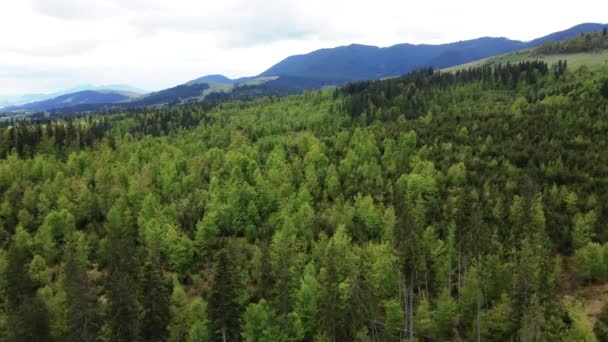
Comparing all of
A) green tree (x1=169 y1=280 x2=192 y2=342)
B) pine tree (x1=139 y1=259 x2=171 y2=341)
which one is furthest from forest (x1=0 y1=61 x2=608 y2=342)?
green tree (x1=169 y1=280 x2=192 y2=342)

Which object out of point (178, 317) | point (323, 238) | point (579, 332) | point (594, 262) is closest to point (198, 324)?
point (178, 317)

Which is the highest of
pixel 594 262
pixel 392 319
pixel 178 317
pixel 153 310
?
pixel 153 310

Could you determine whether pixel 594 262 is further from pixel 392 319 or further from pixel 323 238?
pixel 323 238

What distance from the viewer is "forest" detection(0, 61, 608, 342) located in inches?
2062

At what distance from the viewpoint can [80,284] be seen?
45.1m

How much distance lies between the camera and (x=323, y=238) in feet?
249

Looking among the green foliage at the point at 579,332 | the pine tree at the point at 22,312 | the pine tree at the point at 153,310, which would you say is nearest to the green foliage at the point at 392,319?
the green foliage at the point at 579,332

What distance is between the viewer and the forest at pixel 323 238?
52.4m

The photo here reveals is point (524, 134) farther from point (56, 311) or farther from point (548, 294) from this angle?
point (56, 311)

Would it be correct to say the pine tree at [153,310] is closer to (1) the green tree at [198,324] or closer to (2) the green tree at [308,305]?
(1) the green tree at [198,324]

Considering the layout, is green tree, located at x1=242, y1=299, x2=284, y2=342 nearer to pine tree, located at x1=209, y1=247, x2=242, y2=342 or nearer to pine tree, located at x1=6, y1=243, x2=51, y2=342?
pine tree, located at x1=209, y1=247, x2=242, y2=342

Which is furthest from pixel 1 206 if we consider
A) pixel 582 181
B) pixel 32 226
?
pixel 582 181

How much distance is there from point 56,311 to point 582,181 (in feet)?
351

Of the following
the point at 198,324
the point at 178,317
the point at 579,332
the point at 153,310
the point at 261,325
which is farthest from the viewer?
the point at 178,317
